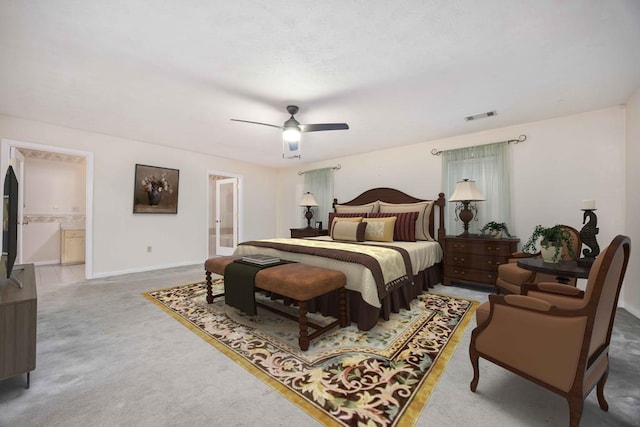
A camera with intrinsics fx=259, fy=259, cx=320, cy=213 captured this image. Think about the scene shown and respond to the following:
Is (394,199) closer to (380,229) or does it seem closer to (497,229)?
(380,229)

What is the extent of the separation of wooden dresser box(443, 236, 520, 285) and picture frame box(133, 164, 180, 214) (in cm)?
504

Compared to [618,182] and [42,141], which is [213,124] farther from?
[618,182]

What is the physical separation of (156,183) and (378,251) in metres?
4.41

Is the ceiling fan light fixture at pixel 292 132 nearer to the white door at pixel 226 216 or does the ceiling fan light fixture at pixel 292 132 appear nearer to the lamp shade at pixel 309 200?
the lamp shade at pixel 309 200

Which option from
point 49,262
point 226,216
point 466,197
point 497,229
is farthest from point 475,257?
point 49,262

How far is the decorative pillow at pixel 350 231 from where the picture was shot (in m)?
3.95

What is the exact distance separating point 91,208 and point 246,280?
11.7 feet

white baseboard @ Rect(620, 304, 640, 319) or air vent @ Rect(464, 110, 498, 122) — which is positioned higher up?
air vent @ Rect(464, 110, 498, 122)

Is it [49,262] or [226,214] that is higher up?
[226,214]

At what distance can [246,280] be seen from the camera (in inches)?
97.8

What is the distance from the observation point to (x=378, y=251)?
2809 millimetres

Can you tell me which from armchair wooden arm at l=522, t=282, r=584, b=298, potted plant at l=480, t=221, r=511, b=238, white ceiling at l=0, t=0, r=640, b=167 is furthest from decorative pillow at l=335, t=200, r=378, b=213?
armchair wooden arm at l=522, t=282, r=584, b=298

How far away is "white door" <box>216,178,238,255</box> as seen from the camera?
648 cm

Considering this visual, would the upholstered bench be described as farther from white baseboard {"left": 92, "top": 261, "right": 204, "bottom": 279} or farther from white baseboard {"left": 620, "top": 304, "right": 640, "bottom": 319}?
white baseboard {"left": 92, "top": 261, "right": 204, "bottom": 279}
